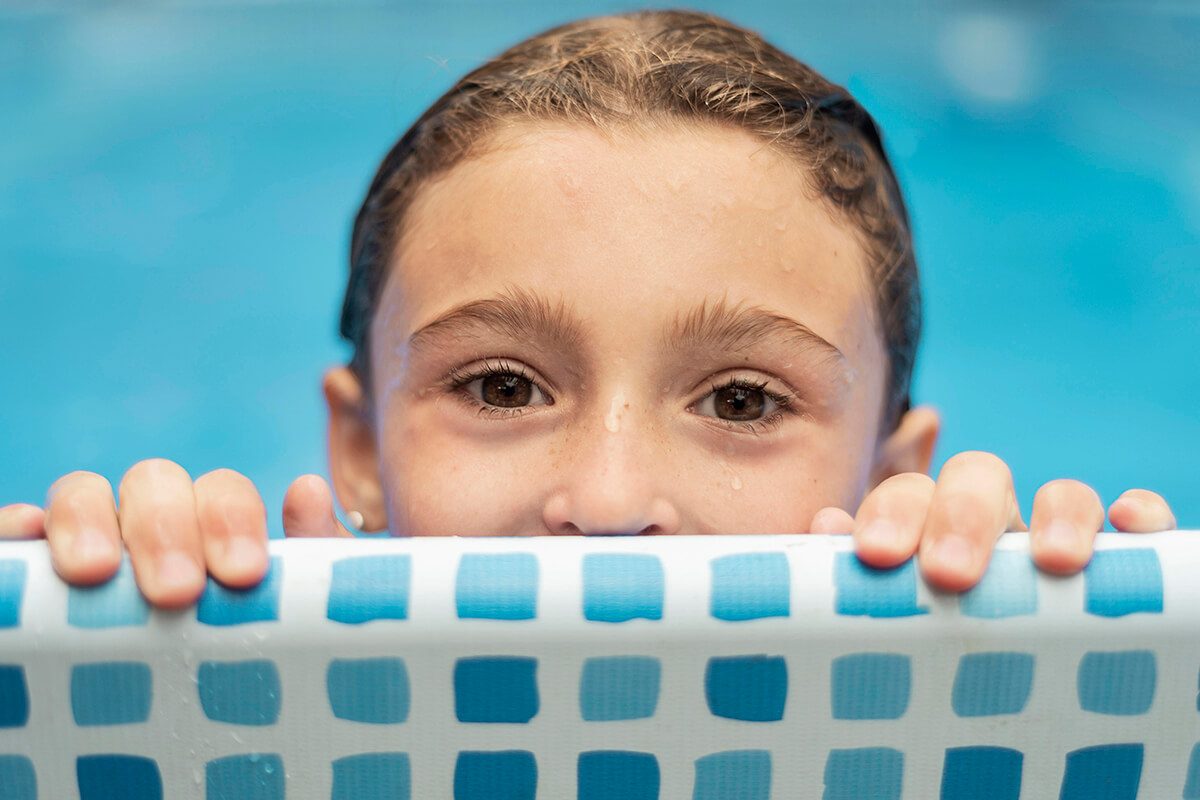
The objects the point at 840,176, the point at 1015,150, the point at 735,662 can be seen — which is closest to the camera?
the point at 735,662

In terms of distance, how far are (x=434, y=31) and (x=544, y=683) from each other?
387 centimetres

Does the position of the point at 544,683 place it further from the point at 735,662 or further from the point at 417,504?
the point at 417,504

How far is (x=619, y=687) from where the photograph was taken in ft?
1.94

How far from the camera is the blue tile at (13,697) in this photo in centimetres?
58

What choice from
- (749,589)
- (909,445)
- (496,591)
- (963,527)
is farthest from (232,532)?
(909,445)

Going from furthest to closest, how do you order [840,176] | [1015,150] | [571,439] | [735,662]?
[1015,150] < [840,176] < [571,439] < [735,662]

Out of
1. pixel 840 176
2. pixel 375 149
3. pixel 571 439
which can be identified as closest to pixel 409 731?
pixel 571 439

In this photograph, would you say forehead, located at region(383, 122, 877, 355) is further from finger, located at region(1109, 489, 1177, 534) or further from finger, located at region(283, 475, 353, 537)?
finger, located at region(1109, 489, 1177, 534)

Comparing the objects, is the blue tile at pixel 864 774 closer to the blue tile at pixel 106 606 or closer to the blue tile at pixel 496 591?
the blue tile at pixel 496 591

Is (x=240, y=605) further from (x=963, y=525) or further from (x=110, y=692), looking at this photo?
(x=963, y=525)

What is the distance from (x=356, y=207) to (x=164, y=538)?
268cm

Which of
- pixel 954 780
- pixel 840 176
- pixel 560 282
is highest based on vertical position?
pixel 840 176

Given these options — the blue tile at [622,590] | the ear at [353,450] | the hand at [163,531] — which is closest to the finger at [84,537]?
the hand at [163,531]

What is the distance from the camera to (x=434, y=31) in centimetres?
418
